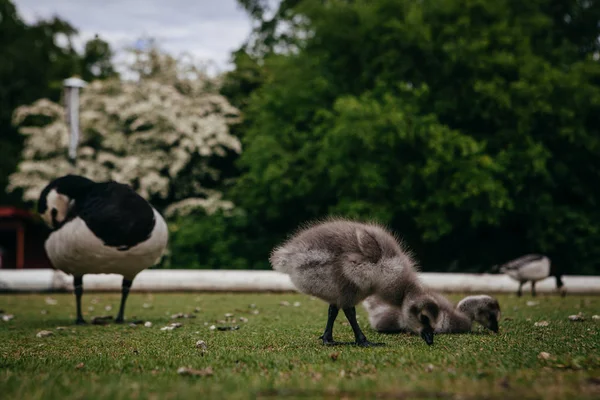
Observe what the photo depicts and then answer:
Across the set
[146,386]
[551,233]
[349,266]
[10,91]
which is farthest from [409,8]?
[10,91]

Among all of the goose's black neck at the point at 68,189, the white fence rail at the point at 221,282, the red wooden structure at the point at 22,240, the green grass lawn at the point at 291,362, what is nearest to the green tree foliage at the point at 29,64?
the red wooden structure at the point at 22,240

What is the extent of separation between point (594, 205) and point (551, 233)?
240 centimetres

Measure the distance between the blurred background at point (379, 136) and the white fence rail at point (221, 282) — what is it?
44.5 inches

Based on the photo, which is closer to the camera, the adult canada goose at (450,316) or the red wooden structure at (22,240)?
the adult canada goose at (450,316)

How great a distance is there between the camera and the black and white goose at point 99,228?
364 inches

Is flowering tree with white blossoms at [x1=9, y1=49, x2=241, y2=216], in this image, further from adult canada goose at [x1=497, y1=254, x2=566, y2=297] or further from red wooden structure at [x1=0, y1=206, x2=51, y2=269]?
adult canada goose at [x1=497, y1=254, x2=566, y2=297]

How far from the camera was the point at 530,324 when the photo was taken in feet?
29.2

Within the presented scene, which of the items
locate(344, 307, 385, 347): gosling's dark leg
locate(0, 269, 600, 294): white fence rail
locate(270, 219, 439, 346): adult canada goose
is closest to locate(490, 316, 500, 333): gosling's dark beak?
locate(270, 219, 439, 346): adult canada goose

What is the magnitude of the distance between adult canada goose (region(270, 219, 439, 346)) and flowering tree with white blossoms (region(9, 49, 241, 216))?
19.9 m

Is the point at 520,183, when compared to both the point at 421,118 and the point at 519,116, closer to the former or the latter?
the point at 519,116

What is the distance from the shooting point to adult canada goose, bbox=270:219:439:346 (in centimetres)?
660

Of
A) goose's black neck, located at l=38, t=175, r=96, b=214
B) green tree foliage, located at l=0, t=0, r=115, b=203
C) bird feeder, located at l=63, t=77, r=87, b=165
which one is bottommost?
→ goose's black neck, located at l=38, t=175, r=96, b=214

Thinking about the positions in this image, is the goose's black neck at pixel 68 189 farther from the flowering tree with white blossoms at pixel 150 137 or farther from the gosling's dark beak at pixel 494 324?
the flowering tree with white blossoms at pixel 150 137

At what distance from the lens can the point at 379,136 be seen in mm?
21844
